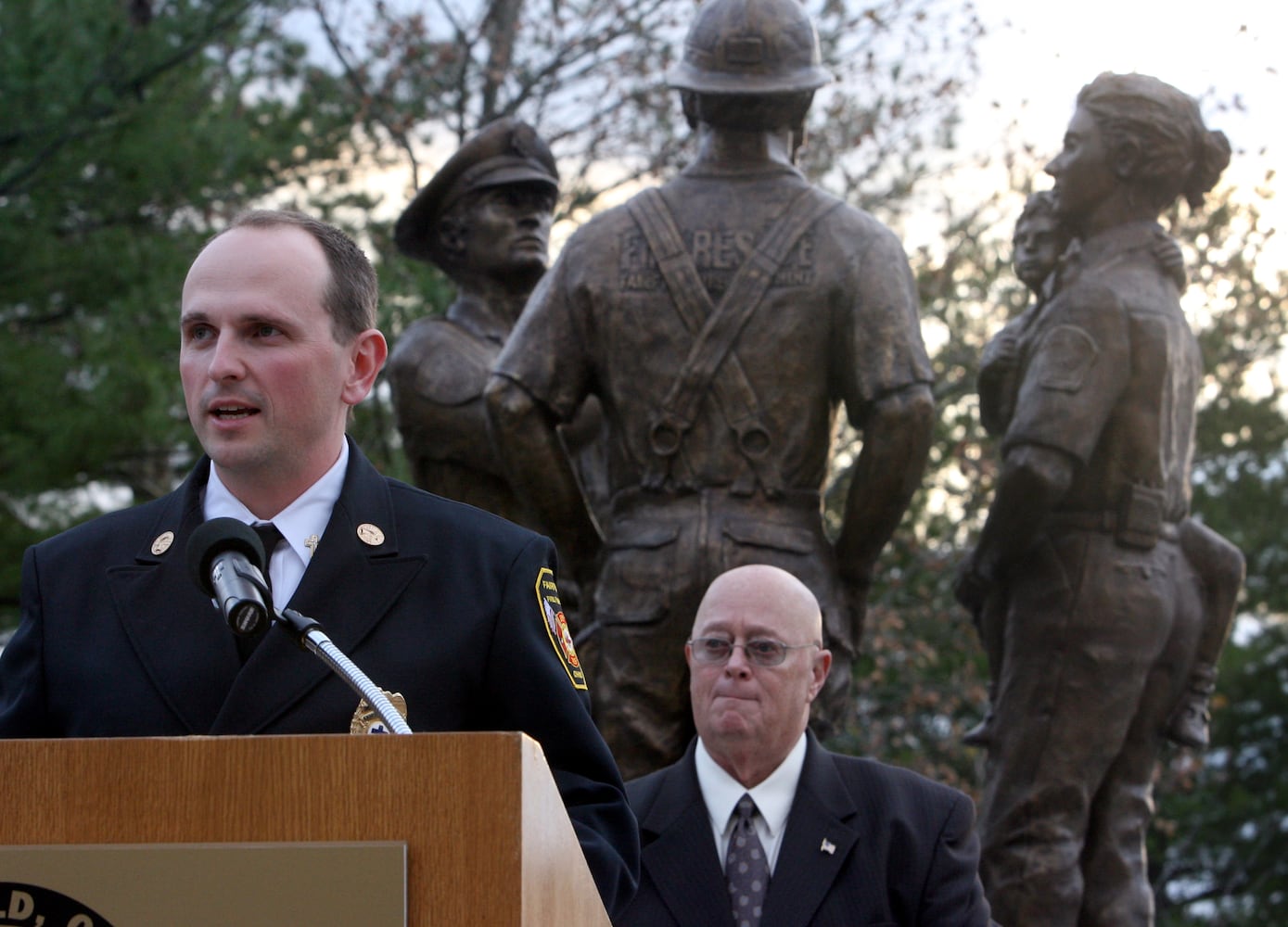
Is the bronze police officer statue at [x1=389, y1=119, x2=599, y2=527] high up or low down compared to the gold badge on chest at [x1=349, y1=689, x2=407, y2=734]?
up

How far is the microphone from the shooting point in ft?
8.25

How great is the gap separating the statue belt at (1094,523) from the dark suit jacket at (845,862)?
2706mm

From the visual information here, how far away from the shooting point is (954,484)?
16547mm

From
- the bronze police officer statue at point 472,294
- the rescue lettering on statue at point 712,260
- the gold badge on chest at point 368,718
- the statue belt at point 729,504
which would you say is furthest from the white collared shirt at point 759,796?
the bronze police officer statue at point 472,294

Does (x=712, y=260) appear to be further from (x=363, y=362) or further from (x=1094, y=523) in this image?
(x=363, y=362)

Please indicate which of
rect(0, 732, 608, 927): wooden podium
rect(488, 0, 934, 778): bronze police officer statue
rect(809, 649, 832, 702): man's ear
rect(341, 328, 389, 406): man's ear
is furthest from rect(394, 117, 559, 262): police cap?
rect(0, 732, 608, 927): wooden podium

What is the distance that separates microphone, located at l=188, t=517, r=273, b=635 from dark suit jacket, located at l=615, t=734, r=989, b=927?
7.79ft

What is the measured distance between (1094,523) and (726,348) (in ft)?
5.63

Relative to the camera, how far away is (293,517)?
299cm

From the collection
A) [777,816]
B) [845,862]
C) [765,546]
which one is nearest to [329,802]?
[845,862]

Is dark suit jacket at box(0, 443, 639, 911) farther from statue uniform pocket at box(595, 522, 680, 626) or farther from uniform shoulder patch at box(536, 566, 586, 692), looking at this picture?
statue uniform pocket at box(595, 522, 680, 626)

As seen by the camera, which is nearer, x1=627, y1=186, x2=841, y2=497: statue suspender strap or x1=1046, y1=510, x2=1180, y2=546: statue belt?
x1=627, y1=186, x2=841, y2=497: statue suspender strap

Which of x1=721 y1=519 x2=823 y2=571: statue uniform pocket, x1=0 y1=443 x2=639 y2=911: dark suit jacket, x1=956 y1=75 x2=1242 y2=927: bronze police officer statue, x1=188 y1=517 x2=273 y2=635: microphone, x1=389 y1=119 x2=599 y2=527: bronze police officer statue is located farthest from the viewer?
x1=389 y1=119 x2=599 y2=527: bronze police officer statue

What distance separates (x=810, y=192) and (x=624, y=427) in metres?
0.88
